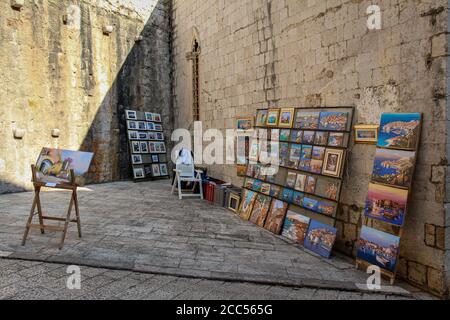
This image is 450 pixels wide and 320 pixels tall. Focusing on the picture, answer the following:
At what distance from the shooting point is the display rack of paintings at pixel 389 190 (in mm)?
3258

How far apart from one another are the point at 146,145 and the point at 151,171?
0.76 meters

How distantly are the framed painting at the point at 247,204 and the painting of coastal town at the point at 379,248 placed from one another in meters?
2.21

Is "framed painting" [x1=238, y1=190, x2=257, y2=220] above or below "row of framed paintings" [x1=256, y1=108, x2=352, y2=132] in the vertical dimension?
below

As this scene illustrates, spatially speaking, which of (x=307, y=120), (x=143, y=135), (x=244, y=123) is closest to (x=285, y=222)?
(x=307, y=120)

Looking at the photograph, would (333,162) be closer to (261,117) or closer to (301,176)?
(301,176)

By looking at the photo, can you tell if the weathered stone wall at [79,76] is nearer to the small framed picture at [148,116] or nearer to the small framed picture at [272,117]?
the small framed picture at [148,116]

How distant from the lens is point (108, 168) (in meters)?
9.13

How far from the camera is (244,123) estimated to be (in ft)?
21.6

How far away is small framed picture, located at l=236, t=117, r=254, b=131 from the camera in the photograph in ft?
21.0

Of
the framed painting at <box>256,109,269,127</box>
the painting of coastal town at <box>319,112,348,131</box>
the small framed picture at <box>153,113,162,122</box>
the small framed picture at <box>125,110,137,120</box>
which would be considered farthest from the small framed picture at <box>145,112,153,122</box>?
the painting of coastal town at <box>319,112,348,131</box>

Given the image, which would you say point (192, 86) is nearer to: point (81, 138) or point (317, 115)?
point (81, 138)

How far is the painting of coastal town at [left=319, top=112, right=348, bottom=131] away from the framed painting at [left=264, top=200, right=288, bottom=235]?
4.13ft

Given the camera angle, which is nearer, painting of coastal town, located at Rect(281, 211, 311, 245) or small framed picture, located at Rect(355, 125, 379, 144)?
small framed picture, located at Rect(355, 125, 379, 144)

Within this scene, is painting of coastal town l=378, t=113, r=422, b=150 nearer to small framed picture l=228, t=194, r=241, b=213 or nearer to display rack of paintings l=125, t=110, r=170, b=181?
small framed picture l=228, t=194, r=241, b=213
